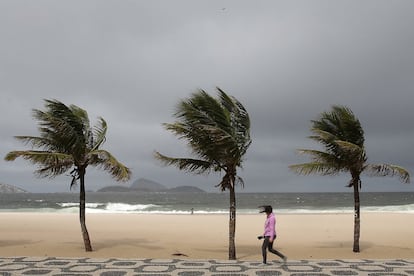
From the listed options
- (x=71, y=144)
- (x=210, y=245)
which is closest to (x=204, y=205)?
(x=210, y=245)

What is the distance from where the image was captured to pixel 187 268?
9391 millimetres

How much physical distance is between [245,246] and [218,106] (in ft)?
23.9

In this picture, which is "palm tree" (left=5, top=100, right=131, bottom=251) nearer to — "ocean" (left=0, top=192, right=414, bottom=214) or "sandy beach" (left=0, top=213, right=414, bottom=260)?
"sandy beach" (left=0, top=213, right=414, bottom=260)

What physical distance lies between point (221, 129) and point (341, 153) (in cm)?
465

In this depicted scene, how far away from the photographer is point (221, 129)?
39.3 ft

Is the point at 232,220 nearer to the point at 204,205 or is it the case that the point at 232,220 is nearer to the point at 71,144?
the point at 71,144

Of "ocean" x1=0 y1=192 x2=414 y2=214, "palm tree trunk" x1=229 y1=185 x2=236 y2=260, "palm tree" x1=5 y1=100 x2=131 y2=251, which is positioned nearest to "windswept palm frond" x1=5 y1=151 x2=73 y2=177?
"palm tree" x1=5 y1=100 x2=131 y2=251

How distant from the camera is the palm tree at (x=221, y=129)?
40.2ft

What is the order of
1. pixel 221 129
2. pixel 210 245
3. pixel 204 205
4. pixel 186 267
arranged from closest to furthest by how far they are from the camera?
pixel 186 267 < pixel 221 129 < pixel 210 245 < pixel 204 205

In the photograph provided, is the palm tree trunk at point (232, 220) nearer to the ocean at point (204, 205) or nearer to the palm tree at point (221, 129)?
→ the palm tree at point (221, 129)

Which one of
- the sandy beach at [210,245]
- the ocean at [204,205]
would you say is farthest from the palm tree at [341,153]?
the ocean at [204,205]

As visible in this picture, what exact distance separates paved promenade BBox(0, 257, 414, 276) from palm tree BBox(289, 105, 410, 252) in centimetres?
413

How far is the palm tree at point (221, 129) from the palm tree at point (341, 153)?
303cm

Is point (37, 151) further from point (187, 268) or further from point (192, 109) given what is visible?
point (187, 268)
